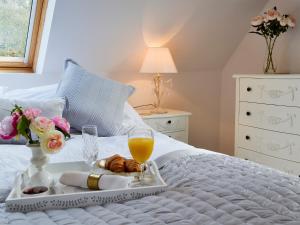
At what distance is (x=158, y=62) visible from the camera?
3117mm

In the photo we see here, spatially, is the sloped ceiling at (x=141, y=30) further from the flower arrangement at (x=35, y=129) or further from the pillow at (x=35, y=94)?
the flower arrangement at (x=35, y=129)

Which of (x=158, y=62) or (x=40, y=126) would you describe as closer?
(x=40, y=126)

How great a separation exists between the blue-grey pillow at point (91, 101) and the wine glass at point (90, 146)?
82 cm

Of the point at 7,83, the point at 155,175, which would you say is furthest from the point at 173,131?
the point at 155,175

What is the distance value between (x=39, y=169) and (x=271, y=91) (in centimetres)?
218

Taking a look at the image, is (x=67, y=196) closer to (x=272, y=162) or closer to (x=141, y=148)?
(x=141, y=148)

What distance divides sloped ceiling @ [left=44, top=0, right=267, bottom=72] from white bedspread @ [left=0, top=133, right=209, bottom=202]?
100 cm

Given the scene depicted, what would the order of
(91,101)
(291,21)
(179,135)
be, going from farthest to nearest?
(179,135), (291,21), (91,101)

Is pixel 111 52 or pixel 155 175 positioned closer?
pixel 155 175

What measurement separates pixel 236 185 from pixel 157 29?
7.20ft

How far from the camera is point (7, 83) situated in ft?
9.24

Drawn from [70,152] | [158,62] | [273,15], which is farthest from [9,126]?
[273,15]

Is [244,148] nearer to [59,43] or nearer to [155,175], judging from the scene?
[59,43]

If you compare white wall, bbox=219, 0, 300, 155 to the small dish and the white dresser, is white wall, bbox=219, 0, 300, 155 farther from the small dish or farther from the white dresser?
the small dish
